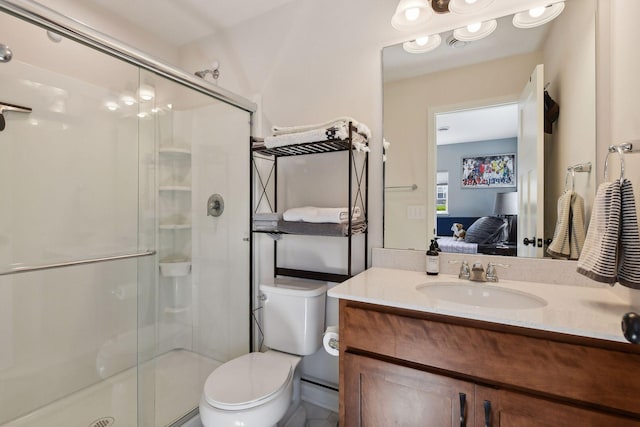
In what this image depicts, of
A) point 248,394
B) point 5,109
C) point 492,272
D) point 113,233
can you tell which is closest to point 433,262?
point 492,272

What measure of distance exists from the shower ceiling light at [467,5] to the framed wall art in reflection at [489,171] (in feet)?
2.10

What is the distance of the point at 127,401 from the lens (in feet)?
5.16

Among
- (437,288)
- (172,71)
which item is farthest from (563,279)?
(172,71)

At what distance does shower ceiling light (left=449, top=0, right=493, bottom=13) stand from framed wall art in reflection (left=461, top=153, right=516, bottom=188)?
639mm

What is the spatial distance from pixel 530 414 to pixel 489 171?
920mm

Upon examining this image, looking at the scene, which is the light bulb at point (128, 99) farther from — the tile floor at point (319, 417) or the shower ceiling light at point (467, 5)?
the tile floor at point (319, 417)

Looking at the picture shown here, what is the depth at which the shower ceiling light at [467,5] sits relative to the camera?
1.25 meters

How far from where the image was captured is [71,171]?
1615mm

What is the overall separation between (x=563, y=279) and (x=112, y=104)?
2.43 metres

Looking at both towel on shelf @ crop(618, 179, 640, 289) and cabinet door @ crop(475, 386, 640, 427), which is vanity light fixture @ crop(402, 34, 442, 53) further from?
cabinet door @ crop(475, 386, 640, 427)

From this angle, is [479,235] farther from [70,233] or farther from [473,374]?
[70,233]

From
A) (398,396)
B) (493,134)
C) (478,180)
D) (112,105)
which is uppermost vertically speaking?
(112,105)

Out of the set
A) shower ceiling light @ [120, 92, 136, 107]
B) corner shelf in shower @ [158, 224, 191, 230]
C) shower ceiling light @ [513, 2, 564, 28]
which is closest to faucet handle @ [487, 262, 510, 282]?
shower ceiling light @ [513, 2, 564, 28]

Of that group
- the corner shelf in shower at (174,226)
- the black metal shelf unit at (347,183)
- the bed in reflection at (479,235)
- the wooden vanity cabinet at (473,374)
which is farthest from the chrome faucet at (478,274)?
the corner shelf in shower at (174,226)
